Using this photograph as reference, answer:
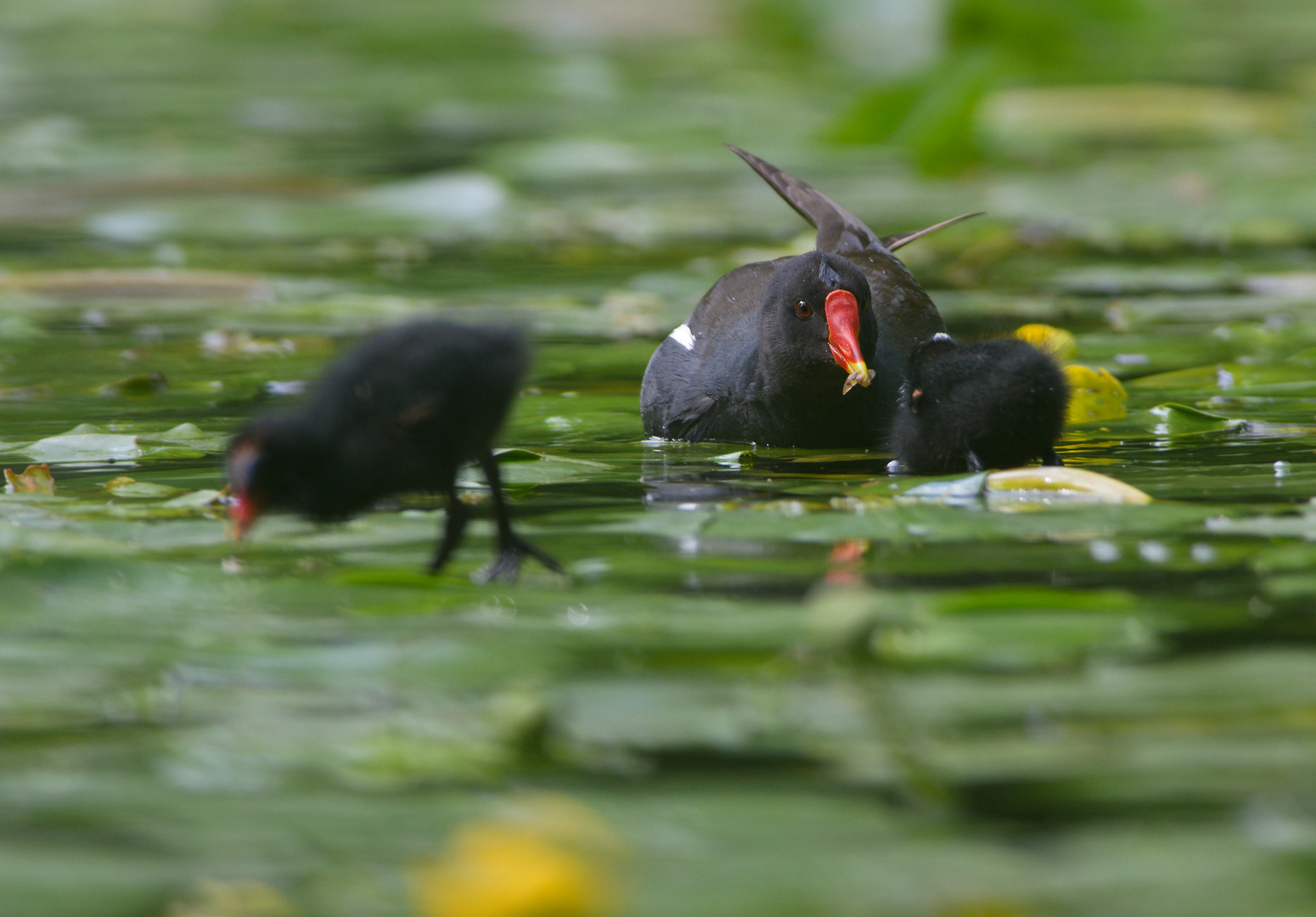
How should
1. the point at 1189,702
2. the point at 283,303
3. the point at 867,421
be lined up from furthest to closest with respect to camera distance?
1. the point at 283,303
2. the point at 867,421
3. the point at 1189,702

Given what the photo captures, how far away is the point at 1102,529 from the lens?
2816 mm

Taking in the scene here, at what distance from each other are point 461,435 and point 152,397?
2172 millimetres

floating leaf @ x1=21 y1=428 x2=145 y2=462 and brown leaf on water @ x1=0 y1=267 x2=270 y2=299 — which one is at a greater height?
brown leaf on water @ x1=0 y1=267 x2=270 y2=299

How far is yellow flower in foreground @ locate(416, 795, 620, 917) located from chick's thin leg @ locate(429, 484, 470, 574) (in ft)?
Answer: 3.61

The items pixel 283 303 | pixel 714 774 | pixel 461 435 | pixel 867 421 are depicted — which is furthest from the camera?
pixel 283 303

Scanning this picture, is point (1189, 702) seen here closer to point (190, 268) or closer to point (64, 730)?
point (64, 730)

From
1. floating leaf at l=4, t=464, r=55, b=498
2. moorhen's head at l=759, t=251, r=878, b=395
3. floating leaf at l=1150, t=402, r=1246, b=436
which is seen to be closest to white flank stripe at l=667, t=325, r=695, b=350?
moorhen's head at l=759, t=251, r=878, b=395

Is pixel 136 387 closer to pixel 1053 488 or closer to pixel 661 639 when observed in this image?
pixel 1053 488

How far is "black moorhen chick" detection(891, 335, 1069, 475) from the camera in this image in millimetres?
3576

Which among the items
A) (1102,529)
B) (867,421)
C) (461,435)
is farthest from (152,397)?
(1102,529)

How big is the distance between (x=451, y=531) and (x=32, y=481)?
3.37ft

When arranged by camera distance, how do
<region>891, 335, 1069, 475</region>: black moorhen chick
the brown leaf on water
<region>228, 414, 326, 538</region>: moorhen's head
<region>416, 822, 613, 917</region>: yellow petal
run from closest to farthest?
<region>416, 822, 613, 917</region>: yellow petal
<region>228, 414, 326, 538</region>: moorhen's head
<region>891, 335, 1069, 475</region>: black moorhen chick
the brown leaf on water

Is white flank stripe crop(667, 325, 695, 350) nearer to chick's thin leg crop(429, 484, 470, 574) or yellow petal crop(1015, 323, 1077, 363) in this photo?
yellow petal crop(1015, 323, 1077, 363)

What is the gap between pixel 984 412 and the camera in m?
3.59
